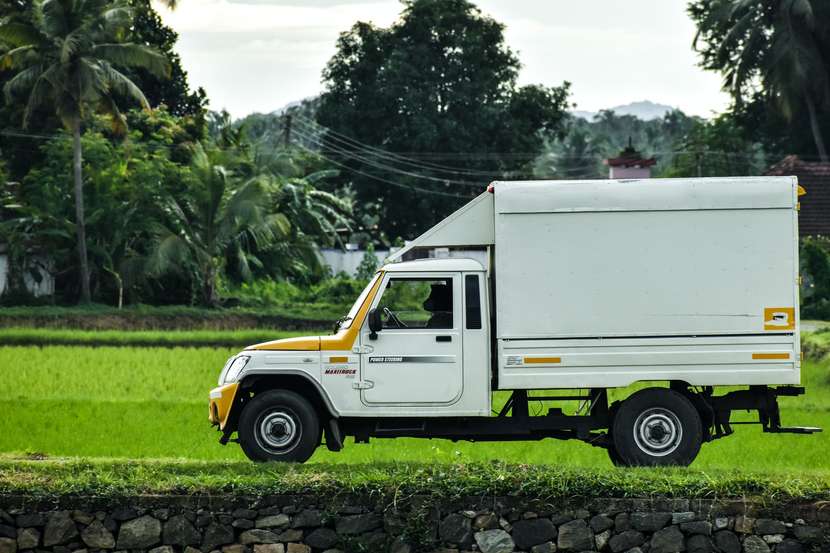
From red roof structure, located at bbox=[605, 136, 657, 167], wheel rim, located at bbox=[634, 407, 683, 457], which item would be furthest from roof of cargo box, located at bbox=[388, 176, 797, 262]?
red roof structure, located at bbox=[605, 136, 657, 167]

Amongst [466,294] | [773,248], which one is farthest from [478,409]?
[773,248]

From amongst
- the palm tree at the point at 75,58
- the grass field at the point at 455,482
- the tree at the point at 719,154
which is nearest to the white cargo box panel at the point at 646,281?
the grass field at the point at 455,482

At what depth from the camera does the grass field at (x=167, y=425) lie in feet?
49.3

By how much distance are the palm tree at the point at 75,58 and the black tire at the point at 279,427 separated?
1138 inches

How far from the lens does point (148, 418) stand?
18.9 m

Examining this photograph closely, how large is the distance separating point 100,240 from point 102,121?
7.35 m

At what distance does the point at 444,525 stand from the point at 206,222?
31367mm

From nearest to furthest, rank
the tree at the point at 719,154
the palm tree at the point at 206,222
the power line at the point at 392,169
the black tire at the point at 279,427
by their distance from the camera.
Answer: the black tire at the point at 279,427 < the palm tree at the point at 206,222 < the power line at the point at 392,169 < the tree at the point at 719,154

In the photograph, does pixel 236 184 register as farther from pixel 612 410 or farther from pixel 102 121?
pixel 612 410

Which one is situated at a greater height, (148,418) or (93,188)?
(93,188)

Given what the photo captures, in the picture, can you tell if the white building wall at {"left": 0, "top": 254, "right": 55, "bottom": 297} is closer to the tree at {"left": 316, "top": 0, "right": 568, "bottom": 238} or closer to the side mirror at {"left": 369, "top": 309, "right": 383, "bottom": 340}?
→ the tree at {"left": 316, "top": 0, "right": 568, "bottom": 238}

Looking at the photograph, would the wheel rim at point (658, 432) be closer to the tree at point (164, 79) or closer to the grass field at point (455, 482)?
the grass field at point (455, 482)

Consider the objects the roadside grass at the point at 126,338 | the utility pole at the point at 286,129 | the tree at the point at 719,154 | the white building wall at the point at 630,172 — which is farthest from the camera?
the tree at the point at 719,154

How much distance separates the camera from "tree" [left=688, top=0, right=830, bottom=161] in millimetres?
54688
